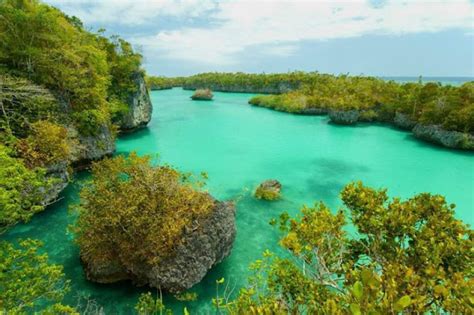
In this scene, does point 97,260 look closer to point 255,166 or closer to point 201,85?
point 255,166

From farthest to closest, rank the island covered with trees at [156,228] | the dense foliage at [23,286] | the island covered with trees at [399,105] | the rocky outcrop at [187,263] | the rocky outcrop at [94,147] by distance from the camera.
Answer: the island covered with trees at [399,105] < the rocky outcrop at [94,147] < the rocky outcrop at [187,263] < the dense foliage at [23,286] < the island covered with trees at [156,228]

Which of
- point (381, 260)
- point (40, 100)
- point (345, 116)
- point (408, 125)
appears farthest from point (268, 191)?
point (408, 125)

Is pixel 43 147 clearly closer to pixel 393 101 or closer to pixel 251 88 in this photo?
pixel 393 101

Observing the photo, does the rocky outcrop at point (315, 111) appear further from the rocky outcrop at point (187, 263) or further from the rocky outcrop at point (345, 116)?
the rocky outcrop at point (187, 263)

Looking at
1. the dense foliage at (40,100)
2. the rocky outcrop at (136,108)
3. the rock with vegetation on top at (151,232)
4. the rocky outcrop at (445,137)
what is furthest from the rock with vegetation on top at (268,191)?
the rocky outcrop at (445,137)

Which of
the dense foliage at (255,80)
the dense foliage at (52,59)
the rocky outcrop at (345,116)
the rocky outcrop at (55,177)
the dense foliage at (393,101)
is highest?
the dense foliage at (255,80)

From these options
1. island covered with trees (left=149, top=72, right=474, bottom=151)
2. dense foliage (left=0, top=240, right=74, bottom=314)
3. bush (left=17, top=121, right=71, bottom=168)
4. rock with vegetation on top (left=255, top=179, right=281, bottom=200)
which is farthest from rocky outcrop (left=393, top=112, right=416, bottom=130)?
dense foliage (left=0, top=240, right=74, bottom=314)

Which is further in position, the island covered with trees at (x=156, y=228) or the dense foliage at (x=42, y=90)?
the dense foliage at (x=42, y=90)
